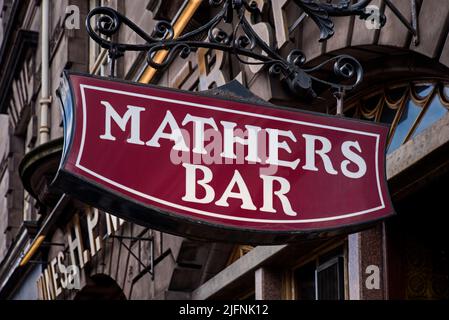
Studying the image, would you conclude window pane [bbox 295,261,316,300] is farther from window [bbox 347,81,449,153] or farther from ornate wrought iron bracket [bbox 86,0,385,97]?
ornate wrought iron bracket [bbox 86,0,385,97]

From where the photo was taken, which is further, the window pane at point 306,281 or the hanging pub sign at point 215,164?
the window pane at point 306,281

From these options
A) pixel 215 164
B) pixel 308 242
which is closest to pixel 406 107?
pixel 308 242

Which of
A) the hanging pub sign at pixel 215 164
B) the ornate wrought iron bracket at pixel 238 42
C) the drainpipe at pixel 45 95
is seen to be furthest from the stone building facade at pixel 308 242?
the hanging pub sign at pixel 215 164

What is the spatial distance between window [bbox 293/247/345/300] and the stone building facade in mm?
19

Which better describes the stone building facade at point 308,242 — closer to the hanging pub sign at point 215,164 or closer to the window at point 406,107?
Answer: the window at point 406,107

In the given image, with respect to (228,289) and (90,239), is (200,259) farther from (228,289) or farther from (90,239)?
(90,239)

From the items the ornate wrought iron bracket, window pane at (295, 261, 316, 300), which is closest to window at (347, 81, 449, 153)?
the ornate wrought iron bracket

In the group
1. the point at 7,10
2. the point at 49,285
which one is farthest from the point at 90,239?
the point at 7,10

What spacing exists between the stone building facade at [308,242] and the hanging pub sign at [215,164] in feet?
Answer: 6.30

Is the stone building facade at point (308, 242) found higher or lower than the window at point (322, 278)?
higher

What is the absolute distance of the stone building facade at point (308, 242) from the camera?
9594 mm

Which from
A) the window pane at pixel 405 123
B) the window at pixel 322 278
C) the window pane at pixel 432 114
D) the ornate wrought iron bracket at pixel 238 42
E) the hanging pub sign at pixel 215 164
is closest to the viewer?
the hanging pub sign at pixel 215 164

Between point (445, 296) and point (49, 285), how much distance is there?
12731 mm
